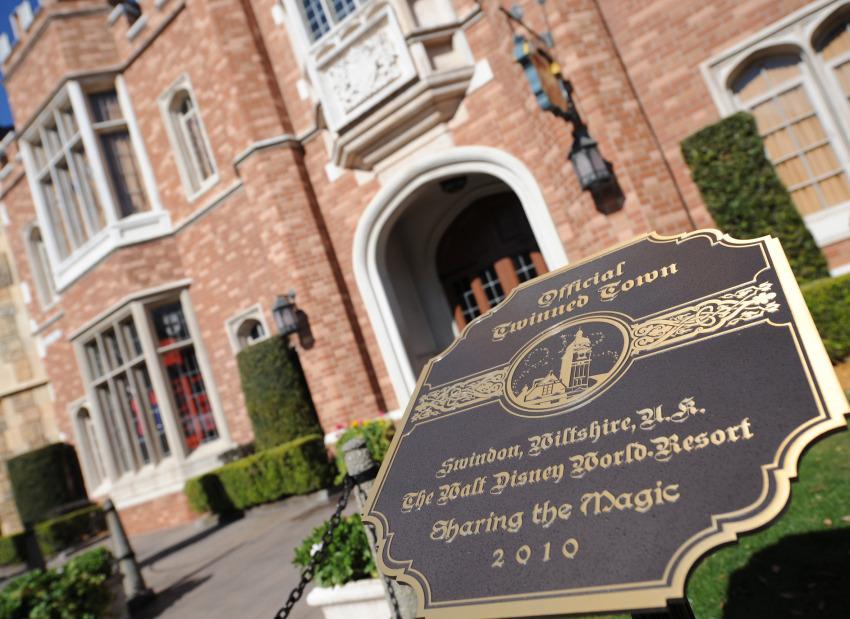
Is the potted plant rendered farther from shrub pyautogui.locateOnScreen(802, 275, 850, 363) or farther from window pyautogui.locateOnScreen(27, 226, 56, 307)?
window pyautogui.locateOnScreen(27, 226, 56, 307)

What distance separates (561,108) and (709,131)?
183 centimetres

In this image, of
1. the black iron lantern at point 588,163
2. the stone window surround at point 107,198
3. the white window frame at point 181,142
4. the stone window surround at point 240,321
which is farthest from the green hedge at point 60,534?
the black iron lantern at point 588,163

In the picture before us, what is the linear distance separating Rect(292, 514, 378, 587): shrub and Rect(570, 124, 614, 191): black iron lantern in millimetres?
4400

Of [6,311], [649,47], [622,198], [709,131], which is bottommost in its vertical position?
[622,198]

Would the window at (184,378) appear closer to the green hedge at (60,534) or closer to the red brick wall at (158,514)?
the red brick wall at (158,514)

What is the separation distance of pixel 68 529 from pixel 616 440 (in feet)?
45.4

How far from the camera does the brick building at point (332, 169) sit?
20.9 ft

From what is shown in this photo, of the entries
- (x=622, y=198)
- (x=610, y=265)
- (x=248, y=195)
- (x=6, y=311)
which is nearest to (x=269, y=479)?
(x=248, y=195)

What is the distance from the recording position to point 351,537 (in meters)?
3.70

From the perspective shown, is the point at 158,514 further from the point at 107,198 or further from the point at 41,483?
the point at 107,198

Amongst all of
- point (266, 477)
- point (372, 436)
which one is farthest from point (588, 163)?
point (266, 477)

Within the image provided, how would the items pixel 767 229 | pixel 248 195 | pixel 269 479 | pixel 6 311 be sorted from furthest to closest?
pixel 6 311 → pixel 248 195 → pixel 269 479 → pixel 767 229

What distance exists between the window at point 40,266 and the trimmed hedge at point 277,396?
904 cm

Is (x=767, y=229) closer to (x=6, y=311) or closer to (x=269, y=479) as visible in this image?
(x=269, y=479)
